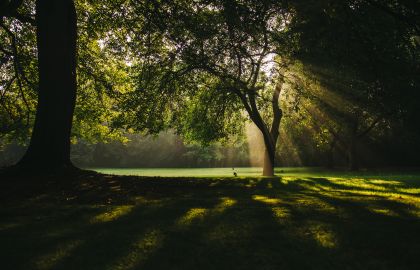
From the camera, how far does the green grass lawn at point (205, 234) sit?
3805 millimetres

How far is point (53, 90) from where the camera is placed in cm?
1174

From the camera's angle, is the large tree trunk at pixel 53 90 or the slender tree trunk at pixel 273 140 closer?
the large tree trunk at pixel 53 90

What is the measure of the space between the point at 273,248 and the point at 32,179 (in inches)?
316

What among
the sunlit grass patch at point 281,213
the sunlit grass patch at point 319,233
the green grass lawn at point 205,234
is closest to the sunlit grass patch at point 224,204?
the green grass lawn at point 205,234

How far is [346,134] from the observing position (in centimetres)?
4509

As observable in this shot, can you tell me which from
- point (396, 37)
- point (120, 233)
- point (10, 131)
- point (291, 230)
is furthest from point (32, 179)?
point (10, 131)

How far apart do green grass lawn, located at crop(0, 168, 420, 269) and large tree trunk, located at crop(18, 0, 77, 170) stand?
381cm

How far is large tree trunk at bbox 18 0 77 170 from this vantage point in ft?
36.9

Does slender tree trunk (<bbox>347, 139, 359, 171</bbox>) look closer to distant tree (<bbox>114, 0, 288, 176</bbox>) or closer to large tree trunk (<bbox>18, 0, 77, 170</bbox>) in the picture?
distant tree (<bbox>114, 0, 288, 176</bbox>)

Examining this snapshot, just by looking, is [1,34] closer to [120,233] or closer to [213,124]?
[213,124]

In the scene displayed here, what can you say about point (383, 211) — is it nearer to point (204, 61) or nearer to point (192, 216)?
point (192, 216)

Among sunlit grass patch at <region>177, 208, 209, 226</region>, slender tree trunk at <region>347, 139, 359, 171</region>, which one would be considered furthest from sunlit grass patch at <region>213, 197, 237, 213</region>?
slender tree trunk at <region>347, 139, 359, 171</region>

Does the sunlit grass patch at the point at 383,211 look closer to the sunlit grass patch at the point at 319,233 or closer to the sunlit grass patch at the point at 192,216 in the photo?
the sunlit grass patch at the point at 319,233

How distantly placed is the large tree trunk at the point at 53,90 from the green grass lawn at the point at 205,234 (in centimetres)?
381
